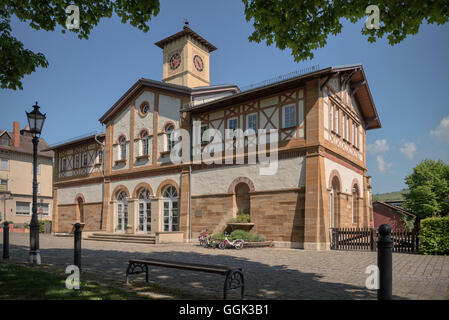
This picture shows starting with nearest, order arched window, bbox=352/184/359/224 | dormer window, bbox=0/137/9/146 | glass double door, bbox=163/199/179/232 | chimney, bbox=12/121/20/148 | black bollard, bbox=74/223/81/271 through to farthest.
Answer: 1. black bollard, bbox=74/223/81/271
2. arched window, bbox=352/184/359/224
3. glass double door, bbox=163/199/179/232
4. dormer window, bbox=0/137/9/146
5. chimney, bbox=12/121/20/148

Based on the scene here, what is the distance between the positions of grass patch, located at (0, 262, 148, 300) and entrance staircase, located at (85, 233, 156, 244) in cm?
1166

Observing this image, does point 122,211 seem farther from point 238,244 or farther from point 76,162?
point 238,244

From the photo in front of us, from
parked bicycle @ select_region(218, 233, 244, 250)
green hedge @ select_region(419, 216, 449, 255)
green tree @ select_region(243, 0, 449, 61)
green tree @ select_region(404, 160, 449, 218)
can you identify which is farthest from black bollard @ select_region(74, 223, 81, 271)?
green tree @ select_region(404, 160, 449, 218)

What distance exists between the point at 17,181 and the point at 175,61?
84.6 ft

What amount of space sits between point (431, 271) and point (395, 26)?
6275 millimetres

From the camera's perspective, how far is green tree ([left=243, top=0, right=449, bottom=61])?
6484mm

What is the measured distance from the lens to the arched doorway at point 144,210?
74.8ft

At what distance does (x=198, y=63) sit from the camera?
36.4 m

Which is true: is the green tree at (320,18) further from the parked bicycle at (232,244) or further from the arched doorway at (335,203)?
the arched doorway at (335,203)

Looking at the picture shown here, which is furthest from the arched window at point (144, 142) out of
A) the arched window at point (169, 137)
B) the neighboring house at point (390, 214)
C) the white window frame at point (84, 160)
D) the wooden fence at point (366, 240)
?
the neighboring house at point (390, 214)

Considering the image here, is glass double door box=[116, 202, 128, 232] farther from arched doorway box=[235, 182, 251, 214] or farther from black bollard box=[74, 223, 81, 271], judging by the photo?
black bollard box=[74, 223, 81, 271]

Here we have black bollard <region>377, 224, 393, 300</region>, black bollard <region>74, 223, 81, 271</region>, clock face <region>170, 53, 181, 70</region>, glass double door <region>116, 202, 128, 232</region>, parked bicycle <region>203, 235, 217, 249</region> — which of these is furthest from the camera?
clock face <region>170, 53, 181, 70</region>

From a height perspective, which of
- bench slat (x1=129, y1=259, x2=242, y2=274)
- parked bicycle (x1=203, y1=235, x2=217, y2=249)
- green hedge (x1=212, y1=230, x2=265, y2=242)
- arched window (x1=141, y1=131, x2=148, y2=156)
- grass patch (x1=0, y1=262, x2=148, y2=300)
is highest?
arched window (x1=141, y1=131, x2=148, y2=156)
